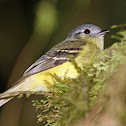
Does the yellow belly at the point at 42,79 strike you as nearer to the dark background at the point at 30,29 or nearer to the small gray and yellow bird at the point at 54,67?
the small gray and yellow bird at the point at 54,67

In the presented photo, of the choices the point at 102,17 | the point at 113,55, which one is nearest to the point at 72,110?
the point at 113,55

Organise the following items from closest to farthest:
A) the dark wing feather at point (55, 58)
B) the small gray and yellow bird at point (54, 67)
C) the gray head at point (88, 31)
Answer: the small gray and yellow bird at point (54, 67)
the dark wing feather at point (55, 58)
the gray head at point (88, 31)

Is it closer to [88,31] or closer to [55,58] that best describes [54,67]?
[55,58]

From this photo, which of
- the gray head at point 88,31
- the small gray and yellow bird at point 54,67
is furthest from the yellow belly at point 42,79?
the gray head at point 88,31

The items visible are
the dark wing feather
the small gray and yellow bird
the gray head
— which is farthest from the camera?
the gray head

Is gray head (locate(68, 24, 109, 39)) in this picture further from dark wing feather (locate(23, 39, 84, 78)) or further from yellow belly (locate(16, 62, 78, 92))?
yellow belly (locate(16, 62, 78, 92))

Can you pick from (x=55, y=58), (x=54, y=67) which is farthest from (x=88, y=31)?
(x=54, y=67)

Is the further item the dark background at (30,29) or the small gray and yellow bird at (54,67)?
the dark background at (30,29)

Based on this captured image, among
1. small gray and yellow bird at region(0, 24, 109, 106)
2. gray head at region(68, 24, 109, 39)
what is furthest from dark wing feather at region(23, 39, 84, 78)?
gray head at region(68, 24, 109, 39)
